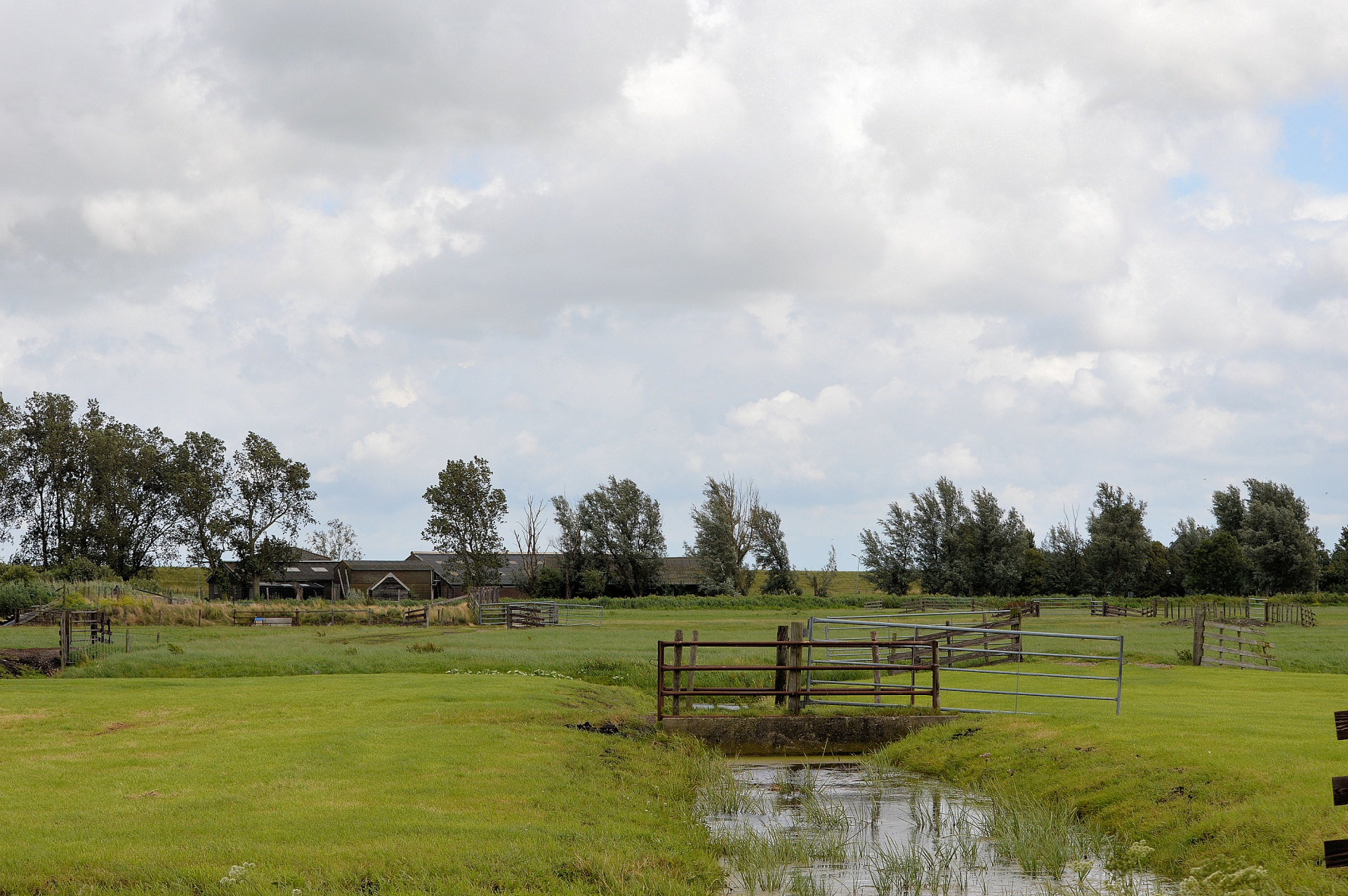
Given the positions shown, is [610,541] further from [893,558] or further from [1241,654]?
[1241,654]

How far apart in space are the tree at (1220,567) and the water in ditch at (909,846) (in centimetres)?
8249

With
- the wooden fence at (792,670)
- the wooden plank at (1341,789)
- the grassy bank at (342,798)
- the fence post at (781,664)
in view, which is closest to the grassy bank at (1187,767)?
the wooden fence at (792,670)

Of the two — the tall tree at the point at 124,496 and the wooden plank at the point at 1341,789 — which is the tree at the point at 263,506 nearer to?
the tall tree at the point at 124,496

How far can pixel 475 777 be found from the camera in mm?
13258

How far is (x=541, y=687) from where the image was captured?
2311cm

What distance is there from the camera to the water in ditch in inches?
411

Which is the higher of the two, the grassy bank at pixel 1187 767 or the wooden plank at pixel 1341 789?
the wooden plank at pixel 1341 789

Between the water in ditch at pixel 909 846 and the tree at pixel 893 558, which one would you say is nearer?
the water in ditch at pixel 909 846

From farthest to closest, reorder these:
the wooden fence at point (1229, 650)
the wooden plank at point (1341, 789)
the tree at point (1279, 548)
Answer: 1. the tree at point (1279, 548)
2. the wooden fence at point (1229, 650)
3. the wooden plank at point (1341, 789)

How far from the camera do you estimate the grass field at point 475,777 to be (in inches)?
365

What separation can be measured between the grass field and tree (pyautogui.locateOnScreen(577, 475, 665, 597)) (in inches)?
2833

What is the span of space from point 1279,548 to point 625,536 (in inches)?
2155

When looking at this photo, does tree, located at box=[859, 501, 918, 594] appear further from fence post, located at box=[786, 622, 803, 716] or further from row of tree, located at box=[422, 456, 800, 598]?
fence post, located at box=[786, 622, 803, 716]

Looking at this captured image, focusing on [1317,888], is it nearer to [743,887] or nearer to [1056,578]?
[743,887]
